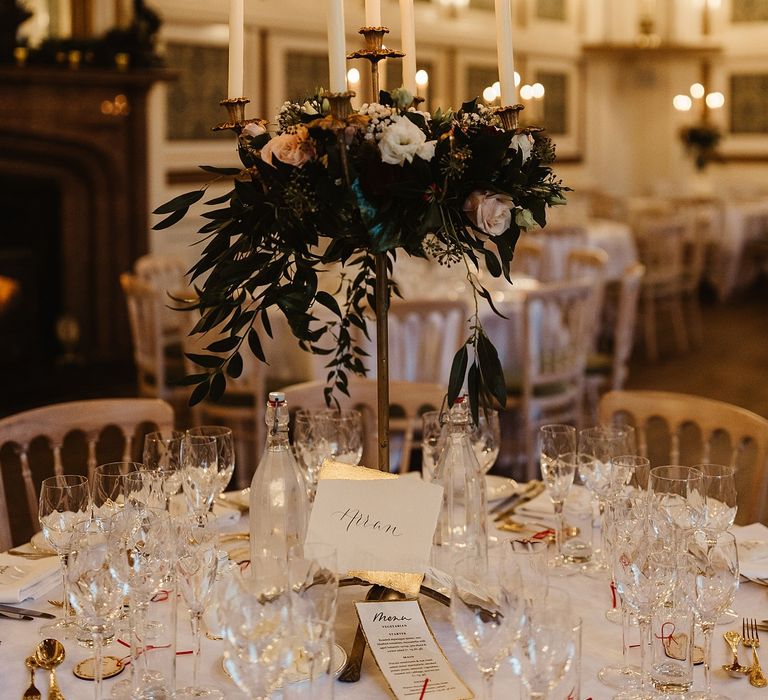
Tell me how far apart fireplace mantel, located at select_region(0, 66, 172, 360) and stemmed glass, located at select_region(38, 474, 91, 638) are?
532cm

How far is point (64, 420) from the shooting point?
271 cm

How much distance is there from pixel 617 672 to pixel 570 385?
11.0 ft

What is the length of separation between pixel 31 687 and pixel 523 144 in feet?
3.58

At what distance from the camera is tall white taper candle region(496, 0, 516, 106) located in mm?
1711

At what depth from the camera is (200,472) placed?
2055 mm

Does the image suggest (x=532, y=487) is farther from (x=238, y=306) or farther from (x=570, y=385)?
(x=570, y=385)

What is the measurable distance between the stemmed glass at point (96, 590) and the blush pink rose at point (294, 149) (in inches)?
24.6

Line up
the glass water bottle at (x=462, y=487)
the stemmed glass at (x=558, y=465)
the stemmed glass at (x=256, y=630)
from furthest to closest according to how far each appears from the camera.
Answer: the stemmed glass at (x=558, y=465) < the glass water bottle at (x=462, y=487) < the stemmed glass at (x=256, y=630)

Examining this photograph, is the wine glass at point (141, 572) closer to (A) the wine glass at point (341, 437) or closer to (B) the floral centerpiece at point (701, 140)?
(A) the wine glass at point (341, 437)

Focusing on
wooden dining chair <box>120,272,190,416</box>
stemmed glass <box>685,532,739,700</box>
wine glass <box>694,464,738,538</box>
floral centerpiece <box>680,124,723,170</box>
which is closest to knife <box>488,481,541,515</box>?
wine glass <box>694,464,738,538</box>

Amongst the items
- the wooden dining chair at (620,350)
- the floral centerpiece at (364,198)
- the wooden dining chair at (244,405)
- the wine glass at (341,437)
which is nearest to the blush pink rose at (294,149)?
the floral centerpiece at (364,198)

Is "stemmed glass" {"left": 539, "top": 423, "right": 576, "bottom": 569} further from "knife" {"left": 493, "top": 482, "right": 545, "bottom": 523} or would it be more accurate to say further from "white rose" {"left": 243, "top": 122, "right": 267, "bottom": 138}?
→ "white rose" {"left": 243, "top": 122, "right": 267, "bottom": 138}

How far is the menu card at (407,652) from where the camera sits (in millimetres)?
1537

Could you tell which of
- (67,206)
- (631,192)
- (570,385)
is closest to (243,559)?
(570,385)
